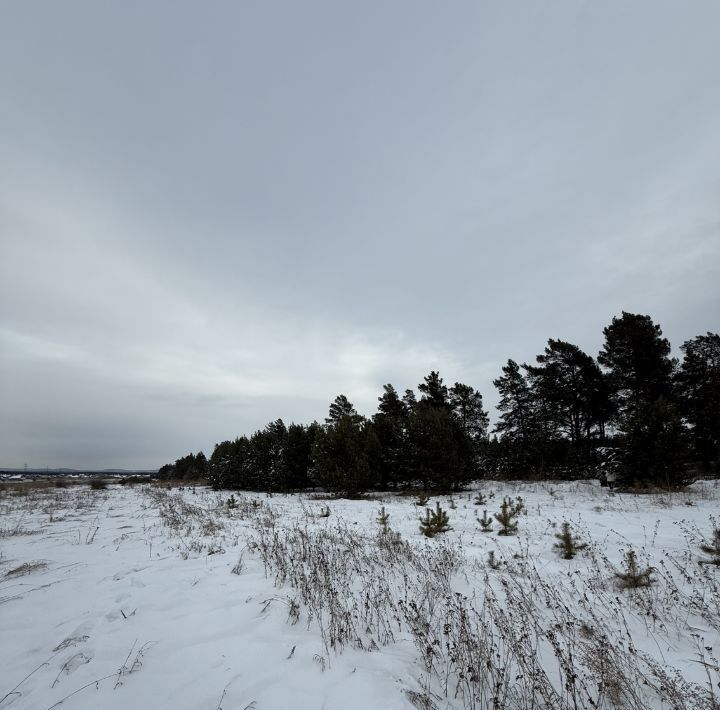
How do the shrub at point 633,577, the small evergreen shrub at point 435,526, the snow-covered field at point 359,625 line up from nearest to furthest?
the snow-covered field at point 359,625 < the shrub at point 633,577 < the small evergreen shrub at point 435,526

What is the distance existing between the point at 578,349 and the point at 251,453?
29.5 m

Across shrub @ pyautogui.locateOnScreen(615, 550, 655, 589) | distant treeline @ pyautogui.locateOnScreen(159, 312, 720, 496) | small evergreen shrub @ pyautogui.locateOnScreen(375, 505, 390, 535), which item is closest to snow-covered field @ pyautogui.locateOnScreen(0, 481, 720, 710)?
shrub @ pyautogui.locateOnScreen(615, 550, 655, 589)

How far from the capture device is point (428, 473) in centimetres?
2000

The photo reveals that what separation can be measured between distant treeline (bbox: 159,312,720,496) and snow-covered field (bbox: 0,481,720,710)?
914 cm

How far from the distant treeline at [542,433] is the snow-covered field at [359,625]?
9.14m

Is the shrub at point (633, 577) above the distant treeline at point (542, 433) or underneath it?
underneath

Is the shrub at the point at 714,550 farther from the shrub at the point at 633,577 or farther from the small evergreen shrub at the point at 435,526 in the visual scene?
the small evergreen shrub at the point at 435,526

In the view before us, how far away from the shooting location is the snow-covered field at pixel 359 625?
277cm

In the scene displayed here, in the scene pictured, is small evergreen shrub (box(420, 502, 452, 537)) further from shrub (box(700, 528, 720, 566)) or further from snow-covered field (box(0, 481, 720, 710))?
shrub (box(700, 528, 720, 566))

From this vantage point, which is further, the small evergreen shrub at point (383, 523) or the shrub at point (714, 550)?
the small evergreen shrub at point (383, 523)

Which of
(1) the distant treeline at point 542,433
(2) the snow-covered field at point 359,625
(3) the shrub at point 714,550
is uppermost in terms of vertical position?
(1) the distant treeline at point 542,433

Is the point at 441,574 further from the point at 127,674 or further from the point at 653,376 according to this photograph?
the point at 653,376

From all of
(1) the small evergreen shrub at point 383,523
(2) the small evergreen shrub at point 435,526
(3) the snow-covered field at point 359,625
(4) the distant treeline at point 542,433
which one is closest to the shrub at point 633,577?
(3) the snow-covered field at point 359,625

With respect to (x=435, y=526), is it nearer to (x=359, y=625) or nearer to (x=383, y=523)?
(x=383, y=523)
